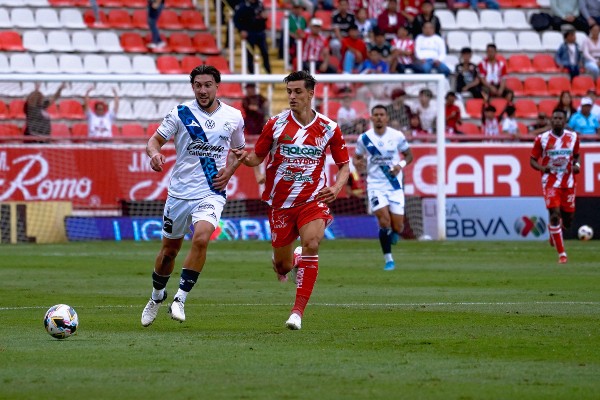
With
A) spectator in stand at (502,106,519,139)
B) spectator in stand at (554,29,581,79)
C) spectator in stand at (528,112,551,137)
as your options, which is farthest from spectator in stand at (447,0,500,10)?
spectator in stand at (502,106,519,139)

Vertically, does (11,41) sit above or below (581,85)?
above

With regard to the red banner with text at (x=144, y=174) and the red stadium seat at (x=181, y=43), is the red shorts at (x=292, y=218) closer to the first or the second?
the red banner with text at (x=144, y=174)

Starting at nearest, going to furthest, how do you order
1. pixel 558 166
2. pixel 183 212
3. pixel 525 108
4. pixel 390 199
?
pixel 183 212 → pixel 390 199 → pixel 558 166 → pixel 525 108

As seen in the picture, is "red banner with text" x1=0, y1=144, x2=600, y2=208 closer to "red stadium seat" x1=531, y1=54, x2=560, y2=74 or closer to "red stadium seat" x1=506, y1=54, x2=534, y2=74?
"red stadium seat" x1=506, y1=54, x2=534, y2=74

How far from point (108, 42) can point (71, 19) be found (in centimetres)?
119

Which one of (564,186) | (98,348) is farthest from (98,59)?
(98,348)

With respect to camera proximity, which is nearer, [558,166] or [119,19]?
[558,166]

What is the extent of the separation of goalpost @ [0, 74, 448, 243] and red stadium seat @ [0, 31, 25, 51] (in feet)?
8.68

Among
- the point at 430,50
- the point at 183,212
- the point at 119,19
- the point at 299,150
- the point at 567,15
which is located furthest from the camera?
the point at 567,15

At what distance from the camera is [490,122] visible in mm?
32375

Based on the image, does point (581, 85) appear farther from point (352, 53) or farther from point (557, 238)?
point (557, 238)

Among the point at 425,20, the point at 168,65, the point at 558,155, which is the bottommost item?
the point at 558,155

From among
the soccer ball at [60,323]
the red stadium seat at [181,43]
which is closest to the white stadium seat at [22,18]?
the red stadium seat at [181,43]

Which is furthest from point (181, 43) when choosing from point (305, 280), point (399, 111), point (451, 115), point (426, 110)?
point (305, 280)
